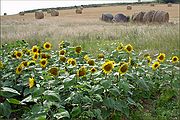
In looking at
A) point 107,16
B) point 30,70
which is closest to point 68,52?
point 30,70

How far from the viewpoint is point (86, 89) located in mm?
3135

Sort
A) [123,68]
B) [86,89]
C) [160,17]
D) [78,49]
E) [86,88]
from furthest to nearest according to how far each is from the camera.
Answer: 1. [160,17]
2. [78,49]
3. [123,68]
4. [86,88]
5. [86,89]

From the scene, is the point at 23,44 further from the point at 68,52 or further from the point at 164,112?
the point at 164,112

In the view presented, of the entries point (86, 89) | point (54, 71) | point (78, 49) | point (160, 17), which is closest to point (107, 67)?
point (86, 89)

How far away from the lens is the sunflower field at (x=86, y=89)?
120 inches

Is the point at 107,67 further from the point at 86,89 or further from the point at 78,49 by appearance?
the point at 78,49

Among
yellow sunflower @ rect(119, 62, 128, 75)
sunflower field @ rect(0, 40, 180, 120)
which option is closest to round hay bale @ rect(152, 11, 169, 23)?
sunflower field @ rect(0, 40, 180, 120)

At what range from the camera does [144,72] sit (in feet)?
13.6

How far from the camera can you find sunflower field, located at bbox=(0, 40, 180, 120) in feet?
9.98

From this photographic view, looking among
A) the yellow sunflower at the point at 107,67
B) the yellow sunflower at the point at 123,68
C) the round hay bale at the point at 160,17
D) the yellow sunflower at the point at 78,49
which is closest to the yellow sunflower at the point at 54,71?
the yellow sunflower at the point at 107,67

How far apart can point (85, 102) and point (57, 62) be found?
1.18 meters

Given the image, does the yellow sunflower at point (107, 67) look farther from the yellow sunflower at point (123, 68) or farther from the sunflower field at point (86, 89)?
the yellow sunflower at point (123, 68)

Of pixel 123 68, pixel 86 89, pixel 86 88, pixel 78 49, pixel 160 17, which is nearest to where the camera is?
pixel 86 89

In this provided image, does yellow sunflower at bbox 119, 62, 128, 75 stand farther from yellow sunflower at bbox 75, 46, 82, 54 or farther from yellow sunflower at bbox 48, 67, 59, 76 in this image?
yellow sunflower at bbox 75, 46, 82, 54
